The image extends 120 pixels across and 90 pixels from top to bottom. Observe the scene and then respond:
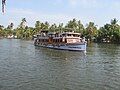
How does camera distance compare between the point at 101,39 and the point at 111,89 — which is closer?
the point at 111,89

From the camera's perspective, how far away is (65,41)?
81.4 meters

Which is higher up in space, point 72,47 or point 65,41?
A: point 65,41

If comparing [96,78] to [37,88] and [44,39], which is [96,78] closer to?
[37,88]

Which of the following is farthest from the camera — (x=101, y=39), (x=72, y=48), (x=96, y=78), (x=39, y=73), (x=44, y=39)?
(x=101, y=39)

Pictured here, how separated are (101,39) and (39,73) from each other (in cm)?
14143

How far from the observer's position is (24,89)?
25.6 meters

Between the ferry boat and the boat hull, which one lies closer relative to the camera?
the boat hull

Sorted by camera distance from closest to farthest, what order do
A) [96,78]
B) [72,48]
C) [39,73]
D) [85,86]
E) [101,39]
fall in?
1. [85,86]
2. [96,78]
3. [39,73]
4. [72,48]
5. [101,39]

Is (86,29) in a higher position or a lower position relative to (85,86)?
higher

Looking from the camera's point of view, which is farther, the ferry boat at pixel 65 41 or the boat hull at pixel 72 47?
the ferry boat at pixel 65 41

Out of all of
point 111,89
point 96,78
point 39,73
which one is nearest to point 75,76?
point 96,78

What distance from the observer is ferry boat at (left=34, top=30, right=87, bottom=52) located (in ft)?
250

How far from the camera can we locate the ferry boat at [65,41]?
250 ft

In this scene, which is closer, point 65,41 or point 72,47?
point 72,47
